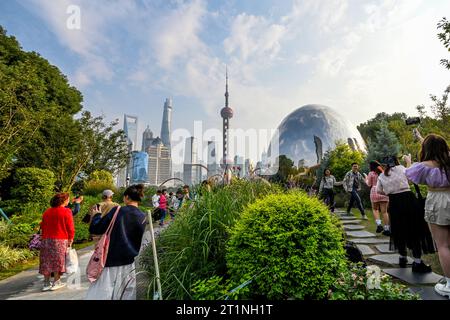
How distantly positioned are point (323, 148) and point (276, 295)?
23.0m

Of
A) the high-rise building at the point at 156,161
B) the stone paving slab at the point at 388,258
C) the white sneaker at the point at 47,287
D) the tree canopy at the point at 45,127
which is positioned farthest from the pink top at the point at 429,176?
the high-rise building at the point at 156,161

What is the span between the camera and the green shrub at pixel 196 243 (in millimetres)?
2396

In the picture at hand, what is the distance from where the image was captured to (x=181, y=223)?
309 centimetres

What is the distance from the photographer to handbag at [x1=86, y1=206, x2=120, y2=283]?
2.51m

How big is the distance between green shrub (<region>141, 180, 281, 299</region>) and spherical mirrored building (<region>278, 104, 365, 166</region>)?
20994 mm

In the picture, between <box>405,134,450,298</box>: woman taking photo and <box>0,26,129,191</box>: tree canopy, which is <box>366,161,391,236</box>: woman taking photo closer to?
<box>405,134,450,298</box>: woman taking photo

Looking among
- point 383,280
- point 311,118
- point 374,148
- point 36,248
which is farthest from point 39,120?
point 311,118

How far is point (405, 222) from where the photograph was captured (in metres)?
3.56

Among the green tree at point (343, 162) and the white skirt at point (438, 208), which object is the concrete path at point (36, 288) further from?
the green tree at point (343, 162)

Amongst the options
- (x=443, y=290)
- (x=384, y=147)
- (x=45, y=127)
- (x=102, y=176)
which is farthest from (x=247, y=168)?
(x=102, y=176)

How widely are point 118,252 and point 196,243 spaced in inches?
33.6

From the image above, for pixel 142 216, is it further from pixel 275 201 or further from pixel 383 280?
pixel 383 280

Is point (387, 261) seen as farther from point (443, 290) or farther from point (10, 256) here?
point (10, 256)
